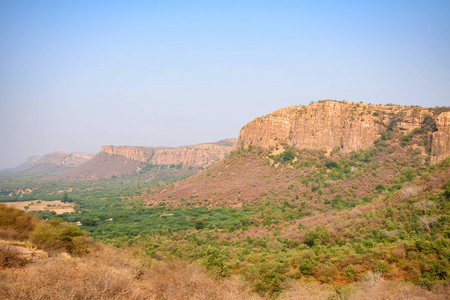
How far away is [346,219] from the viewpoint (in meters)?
26.0

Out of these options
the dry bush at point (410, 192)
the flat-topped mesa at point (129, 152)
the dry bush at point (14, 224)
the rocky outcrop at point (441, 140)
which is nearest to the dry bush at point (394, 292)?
the dry bush at point (410, 192)

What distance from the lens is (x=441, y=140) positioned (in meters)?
36.6

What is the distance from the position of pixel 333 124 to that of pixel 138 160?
121 m

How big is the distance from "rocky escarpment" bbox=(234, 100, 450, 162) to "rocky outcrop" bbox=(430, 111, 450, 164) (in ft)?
11.2

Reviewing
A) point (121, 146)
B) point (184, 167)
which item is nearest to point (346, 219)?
point (184, 167)

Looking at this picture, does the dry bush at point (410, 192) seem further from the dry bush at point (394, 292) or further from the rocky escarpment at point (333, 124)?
the rocky escarpment at point (333, 124)

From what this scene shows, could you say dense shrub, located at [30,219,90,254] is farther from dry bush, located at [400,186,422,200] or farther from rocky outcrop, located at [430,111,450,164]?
rocky outcrop, located at [430,111,450,164]

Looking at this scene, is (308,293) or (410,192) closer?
(308,293)

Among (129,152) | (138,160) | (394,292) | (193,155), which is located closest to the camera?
(394,292)

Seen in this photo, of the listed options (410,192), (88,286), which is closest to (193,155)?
(410,192)

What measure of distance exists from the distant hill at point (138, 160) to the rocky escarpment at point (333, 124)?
75.0 m

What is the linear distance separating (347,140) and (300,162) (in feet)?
33.7

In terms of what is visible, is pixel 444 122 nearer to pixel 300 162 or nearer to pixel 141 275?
pixel 300 162

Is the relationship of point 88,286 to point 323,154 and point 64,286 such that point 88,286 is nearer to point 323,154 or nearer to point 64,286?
point 64,286
